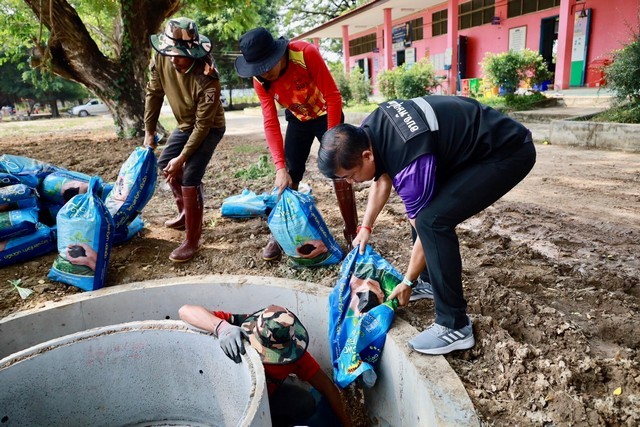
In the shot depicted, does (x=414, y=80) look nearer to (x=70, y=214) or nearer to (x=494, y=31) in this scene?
(x=494, y=31)

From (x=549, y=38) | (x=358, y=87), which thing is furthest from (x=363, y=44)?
(x=549, y=38)

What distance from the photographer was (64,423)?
8.20 ft

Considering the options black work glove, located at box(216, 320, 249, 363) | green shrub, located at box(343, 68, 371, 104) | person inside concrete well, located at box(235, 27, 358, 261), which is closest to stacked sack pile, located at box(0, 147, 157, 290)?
person inside concrete well, located at box(235, 27, 358, 261)

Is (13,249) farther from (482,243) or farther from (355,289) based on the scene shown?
(482,243)

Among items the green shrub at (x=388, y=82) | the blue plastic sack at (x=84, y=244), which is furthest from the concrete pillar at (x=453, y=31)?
the blue plastic sack at (x=84, y=244)

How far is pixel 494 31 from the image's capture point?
13.4 m

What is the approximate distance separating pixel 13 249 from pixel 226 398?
1.80 m

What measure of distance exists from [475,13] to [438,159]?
46.5ft

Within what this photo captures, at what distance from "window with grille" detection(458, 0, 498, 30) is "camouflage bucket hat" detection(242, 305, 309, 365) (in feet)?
45.0

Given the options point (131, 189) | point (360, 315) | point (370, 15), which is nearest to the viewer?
point (360, 315)

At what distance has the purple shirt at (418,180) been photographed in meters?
1.77

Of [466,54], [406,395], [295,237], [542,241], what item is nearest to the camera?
[406,395]

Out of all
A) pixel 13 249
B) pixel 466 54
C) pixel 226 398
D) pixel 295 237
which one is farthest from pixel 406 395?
pixel 466 54

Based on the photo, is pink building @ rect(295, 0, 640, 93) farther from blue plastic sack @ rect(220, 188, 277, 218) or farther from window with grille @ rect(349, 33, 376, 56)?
blue plastic sack @ rect(220, 188, 277, 218)
